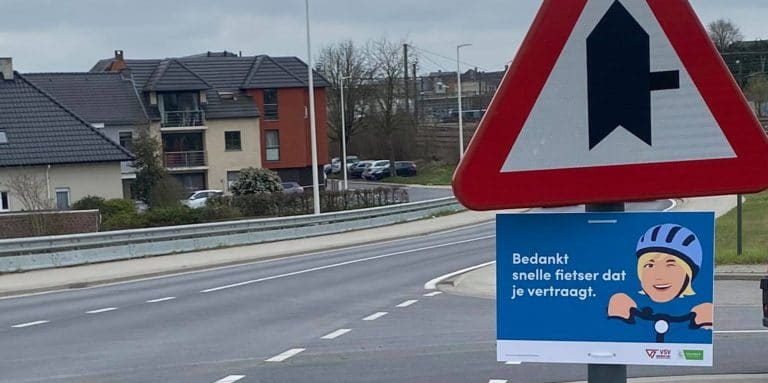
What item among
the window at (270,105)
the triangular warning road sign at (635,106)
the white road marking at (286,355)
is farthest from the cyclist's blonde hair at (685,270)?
the window at (270,105)

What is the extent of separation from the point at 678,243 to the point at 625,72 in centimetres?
46

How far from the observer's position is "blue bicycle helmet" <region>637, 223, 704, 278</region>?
8.84 ft

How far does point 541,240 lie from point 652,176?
0.33 metres

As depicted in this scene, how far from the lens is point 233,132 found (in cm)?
6481

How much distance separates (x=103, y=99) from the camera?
6194 centimetres

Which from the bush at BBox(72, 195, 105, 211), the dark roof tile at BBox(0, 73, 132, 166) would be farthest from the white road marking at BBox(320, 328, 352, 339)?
the dark roof tile at BBox(0, 73, 132, 166)

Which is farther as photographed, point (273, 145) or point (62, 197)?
point (273, 145)

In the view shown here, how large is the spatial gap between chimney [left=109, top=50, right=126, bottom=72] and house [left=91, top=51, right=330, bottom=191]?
19 centimetres

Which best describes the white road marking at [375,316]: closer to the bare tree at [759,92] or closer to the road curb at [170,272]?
the road curb at [170,272]

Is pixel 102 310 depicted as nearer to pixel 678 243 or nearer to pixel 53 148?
pixel 678 243

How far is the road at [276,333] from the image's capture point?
32.7ft

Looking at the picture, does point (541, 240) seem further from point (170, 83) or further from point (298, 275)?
point (170, 83)

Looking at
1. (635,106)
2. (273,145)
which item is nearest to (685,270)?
(635,106)

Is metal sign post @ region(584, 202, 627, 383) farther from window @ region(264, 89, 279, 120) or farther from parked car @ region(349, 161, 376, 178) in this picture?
parked car @ region(349, 161, 376, 178)
